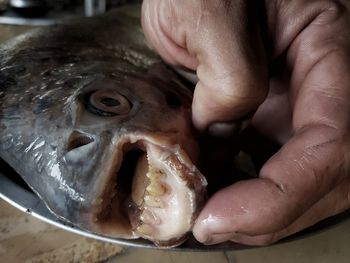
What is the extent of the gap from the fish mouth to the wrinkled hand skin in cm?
3

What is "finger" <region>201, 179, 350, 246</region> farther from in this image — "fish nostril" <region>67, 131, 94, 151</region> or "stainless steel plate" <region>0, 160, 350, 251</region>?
"fish nostril" <region>67, 131, 94, 151</region>

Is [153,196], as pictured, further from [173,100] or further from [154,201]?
[173,100]

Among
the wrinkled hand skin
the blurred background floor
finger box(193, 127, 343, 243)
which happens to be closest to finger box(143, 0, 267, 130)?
the wrinkled hand skin

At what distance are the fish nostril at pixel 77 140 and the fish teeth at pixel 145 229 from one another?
0.15 m

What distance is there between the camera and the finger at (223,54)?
0.75m

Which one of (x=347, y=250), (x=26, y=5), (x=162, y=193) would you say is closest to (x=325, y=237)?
(x=347, y=250)

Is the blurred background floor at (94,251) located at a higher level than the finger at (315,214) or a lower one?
lower

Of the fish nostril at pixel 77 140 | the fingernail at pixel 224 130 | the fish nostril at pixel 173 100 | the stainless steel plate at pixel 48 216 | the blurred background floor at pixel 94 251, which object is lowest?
the blurred background floor at pixel 94 251

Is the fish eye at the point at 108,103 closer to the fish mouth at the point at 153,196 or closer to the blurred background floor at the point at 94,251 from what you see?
the fish mouth at the point at 153,196

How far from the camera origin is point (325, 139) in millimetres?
736

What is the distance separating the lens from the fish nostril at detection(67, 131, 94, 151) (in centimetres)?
71

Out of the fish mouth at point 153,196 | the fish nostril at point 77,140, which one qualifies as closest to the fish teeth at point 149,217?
the fish mouth at point 153,196

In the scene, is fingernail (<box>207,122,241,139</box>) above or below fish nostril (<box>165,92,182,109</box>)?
below

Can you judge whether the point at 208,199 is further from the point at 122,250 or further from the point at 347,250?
the point at 347,250
